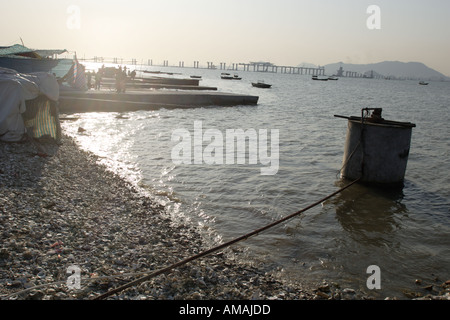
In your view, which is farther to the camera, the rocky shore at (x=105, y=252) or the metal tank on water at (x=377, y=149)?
the metal tank on water at (x=377, y=149)

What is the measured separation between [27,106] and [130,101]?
17792 millimetres

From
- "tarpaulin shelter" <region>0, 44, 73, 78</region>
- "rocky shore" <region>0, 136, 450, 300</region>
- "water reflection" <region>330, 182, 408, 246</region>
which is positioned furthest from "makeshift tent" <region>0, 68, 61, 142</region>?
"tarpaulin shelter" <region>0, 44, 73, 78</region>

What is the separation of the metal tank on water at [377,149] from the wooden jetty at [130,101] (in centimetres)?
2339

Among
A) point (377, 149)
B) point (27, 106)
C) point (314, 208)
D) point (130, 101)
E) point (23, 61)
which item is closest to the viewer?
point (314, 208)

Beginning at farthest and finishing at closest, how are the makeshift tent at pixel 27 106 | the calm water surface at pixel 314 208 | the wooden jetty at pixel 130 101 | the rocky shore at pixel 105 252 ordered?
the wooden jetty at pixel 130 101 < the makeshift tent at pixel 27 106 < the calm water surface at pixel 314 208 < the rocky shore at pixel 105 252

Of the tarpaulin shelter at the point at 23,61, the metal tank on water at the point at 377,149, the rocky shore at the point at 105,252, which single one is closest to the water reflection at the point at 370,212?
the metal tank on water at the point at 377,149

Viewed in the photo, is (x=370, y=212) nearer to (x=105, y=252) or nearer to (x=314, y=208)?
(x=314, y=208)

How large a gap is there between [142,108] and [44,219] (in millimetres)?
25466

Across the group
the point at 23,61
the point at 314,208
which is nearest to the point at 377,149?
the point at 314,208

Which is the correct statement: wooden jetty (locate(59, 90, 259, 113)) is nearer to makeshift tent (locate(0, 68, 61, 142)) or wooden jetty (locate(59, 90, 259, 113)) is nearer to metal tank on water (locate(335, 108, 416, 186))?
makeshift tent (locate(0, 68, 61, 142))

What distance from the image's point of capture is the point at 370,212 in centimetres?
934

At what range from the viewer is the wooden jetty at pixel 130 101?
2811cm

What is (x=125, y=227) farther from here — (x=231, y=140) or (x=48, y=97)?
(x=231, y=140)

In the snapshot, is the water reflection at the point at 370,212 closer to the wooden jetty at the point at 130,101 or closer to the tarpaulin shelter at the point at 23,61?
the wooden jetty at the point at 130,101
